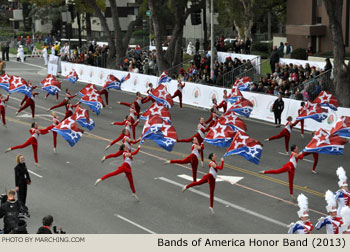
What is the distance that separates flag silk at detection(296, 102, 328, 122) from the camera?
81.0 ft

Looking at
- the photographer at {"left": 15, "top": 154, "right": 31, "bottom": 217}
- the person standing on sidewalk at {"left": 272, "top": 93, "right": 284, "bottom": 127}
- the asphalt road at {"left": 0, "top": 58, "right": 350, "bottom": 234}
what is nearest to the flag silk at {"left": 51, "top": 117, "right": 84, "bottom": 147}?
the asphalt road at {"left": 0, "top": 58, "right": 350, "bottom": 234}

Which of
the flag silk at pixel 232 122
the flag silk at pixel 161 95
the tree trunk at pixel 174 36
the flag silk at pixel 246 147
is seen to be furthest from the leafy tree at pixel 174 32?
the flag silk at pixel 246 147

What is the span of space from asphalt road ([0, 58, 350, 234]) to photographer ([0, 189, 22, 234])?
2.29 meters

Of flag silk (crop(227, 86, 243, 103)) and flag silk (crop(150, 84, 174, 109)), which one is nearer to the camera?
flag silk (crop(227, 86, 243, 103))

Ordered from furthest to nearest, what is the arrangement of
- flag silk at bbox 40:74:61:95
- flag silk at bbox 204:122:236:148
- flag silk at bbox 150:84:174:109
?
flag silk at bbox 40:74:61:95 → flag silk at bbox 150:84:174:109 → flag silk at bbox 204:122:236:148

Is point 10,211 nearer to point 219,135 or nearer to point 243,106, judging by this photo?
point 219,135

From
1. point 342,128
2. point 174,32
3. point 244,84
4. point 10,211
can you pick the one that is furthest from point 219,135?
point 174,32

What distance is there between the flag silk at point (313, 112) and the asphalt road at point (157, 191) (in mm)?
1227

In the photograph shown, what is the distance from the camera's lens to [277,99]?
2762cm

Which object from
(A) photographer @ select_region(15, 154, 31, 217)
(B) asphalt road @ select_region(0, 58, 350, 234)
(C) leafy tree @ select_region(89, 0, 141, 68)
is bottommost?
(B) asphalt road @ select_region(0, 58, 350, 234)

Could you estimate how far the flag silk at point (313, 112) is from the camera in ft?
81.0

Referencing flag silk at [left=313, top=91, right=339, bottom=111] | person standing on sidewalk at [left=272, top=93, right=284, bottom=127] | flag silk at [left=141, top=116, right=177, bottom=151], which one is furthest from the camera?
person standing on sidewalk at [left=272, top=93, right=284, bottom=127]

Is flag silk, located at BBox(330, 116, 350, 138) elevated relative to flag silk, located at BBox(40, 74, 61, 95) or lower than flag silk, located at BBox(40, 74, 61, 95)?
lower

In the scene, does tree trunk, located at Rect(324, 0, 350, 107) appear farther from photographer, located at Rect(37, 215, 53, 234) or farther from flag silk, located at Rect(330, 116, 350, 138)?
photographer, located at Rect(37, 215, 53, 234)
